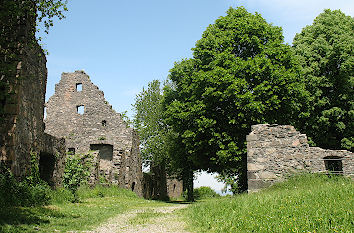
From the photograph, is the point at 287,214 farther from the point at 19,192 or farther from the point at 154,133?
the point at 154,133

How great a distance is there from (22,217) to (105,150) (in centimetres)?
1707

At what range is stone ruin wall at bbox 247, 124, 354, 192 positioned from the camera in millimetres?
13055

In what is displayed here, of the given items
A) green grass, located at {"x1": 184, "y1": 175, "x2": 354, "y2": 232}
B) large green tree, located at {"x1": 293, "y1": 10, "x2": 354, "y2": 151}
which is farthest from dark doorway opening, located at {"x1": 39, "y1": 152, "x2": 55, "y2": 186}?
large green tree, located at {"x1": 293, "y1": 10, "x2": 354, "y2": 151}

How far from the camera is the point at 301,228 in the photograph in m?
5.76

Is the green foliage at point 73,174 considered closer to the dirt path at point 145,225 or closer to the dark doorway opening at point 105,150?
the dirt path at point 145,225

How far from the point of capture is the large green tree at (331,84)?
71.1 feet

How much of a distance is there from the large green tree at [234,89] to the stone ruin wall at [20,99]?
8.68m

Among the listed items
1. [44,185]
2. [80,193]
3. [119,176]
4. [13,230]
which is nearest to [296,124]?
[119,176]

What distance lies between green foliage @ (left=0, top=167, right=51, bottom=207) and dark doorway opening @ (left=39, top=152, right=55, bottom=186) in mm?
3151

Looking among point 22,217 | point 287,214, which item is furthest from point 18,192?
point 287,214

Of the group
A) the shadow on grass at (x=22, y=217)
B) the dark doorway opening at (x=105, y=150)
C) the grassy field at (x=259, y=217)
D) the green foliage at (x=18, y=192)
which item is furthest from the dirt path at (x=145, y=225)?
the dark doorway opening at (x=105, y=150)

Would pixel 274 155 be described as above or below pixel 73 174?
above

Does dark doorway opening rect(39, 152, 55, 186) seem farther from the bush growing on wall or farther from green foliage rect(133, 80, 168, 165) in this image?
green foliage rect(133, 80, 168, 165)

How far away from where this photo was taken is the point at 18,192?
32.7ft
